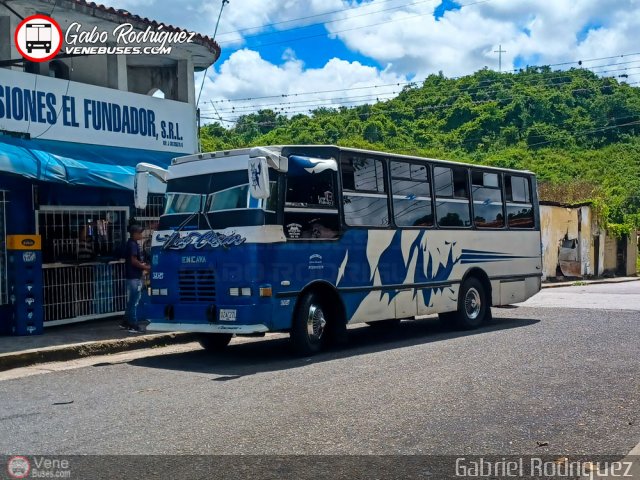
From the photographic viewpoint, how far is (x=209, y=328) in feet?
34.4

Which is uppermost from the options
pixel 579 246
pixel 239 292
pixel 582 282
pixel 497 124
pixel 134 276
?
pixel 497 124

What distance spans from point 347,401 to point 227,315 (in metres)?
3.01

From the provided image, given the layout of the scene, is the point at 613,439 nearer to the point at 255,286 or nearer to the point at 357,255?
the point at 255,286

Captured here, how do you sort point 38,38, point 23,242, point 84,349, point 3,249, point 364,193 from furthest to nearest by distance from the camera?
point 38,38 → point 3,249 → point 23,242 → point 364,193 → point 84,349

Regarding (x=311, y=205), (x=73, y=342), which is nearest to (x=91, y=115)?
(x=73, y=342)

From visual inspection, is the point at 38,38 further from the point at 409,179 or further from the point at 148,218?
the point at 409,179

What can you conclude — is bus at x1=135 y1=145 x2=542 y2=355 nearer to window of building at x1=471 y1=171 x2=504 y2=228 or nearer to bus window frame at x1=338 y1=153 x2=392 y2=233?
bus window frame at x1=338 y1=153 x2=392 y2=233

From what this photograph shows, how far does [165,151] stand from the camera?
53.2 feet

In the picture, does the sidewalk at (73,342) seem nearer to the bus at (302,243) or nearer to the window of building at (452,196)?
the bus at (302,243)

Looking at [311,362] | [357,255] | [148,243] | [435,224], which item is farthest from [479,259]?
[148,243]

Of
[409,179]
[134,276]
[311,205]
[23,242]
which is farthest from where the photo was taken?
[134,276]

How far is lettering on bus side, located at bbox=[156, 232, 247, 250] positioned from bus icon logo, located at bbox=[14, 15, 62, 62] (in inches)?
190

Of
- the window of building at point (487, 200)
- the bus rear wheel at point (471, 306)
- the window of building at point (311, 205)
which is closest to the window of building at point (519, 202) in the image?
the window of building at point (487, 200)

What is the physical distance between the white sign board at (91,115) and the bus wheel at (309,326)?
19.4 ft
